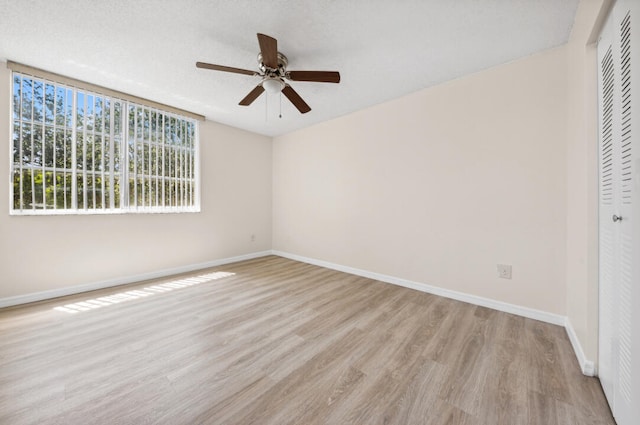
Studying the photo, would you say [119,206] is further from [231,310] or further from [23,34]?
[231,310]

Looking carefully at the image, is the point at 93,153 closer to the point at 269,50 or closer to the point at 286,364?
the point at 269,50

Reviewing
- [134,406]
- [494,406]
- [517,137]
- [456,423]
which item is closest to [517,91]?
[517,137]

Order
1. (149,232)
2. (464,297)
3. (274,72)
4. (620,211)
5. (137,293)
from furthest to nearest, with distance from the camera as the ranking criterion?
(149,232)
(137,293)
(464,297)
(274,72)
(620,211)

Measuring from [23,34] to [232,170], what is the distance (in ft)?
8.29

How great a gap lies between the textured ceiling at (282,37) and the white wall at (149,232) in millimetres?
1070

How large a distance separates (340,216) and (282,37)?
7.95 ft

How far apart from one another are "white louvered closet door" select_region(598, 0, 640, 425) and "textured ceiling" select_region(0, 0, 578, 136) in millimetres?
749

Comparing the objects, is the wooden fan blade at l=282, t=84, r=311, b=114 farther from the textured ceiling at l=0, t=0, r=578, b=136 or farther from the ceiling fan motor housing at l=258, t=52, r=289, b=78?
the textured ceiling at l=0, t=0, r=578, b=136

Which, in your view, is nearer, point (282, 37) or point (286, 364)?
point (286, 364)

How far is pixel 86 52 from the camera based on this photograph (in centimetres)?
213

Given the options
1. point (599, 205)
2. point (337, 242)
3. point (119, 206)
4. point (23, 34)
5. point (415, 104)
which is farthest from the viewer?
point (337, 242)

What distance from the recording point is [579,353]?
60.9 inches

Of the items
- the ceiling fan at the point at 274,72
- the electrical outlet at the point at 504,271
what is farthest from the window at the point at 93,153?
the electrical outlet at the point at 504,271

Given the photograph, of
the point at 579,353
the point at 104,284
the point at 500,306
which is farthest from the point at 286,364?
the point at 104,284
